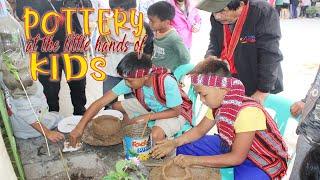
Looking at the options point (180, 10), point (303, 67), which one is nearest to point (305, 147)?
point (180, 10)

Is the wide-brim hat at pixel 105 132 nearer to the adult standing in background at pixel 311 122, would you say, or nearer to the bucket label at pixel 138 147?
the bucket label at pixel 138 147

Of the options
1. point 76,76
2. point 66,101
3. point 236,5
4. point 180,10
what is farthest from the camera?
point 66,101

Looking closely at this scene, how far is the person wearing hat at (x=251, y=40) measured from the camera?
2.47 meters

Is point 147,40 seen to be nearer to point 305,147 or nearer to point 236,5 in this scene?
point 236,5

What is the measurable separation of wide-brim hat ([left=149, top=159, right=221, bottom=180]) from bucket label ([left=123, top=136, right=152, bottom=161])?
0.12 m

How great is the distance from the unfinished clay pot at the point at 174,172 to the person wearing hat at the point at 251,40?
112 cm

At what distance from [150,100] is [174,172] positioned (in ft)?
3.37

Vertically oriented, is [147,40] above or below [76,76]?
above

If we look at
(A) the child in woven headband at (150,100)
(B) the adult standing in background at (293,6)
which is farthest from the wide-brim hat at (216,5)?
(B) the adult standing in background at (293,6)

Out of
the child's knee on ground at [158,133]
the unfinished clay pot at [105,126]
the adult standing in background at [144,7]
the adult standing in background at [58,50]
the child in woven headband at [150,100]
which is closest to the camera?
the unfinished clay pot at [105,126]

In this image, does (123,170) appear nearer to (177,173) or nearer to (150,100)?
(177,173)

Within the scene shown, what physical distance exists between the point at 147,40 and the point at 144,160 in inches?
73.0

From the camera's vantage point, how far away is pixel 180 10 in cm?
383

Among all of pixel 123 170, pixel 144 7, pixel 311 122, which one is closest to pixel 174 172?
pixel 123 170
